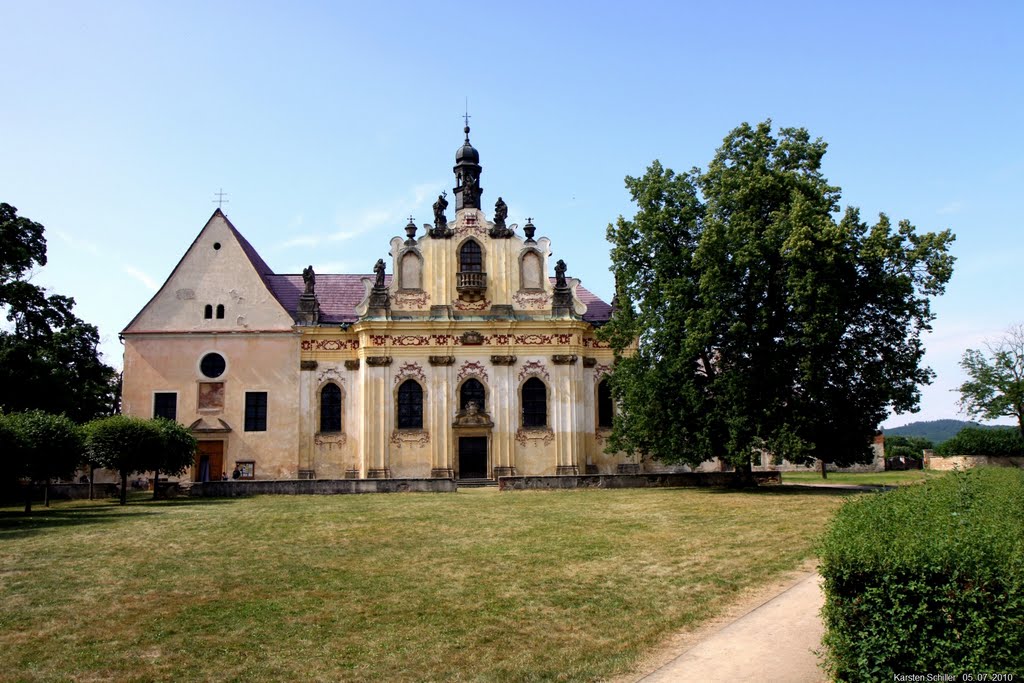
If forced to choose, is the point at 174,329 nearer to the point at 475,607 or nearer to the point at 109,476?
the point at 109,476

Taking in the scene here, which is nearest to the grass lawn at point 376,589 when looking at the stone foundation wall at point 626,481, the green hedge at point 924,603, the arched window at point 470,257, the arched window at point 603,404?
the green hedge at point 924,603

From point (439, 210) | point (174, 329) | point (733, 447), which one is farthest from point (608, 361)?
point (174, 329)

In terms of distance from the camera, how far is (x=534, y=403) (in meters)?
46.2

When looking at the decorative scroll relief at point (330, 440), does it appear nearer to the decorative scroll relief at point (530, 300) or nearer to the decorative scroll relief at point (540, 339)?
the decorative scroll relief at point (540, 339)

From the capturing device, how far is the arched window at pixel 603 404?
154 ft

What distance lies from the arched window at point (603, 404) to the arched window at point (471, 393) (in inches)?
254

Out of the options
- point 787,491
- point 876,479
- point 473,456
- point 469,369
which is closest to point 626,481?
point 787,491

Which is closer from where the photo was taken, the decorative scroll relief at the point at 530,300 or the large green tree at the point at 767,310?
the large green tree at the point at 767,310

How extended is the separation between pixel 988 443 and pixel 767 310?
2722 cm

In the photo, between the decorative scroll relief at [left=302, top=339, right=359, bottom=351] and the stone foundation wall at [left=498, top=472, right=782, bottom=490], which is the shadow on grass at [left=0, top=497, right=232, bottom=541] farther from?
the decorative scroll relief at [left=302, top=339, right=359, bottom=351]

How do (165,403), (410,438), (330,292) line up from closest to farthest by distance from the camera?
(410,438) → (165,403) → (330,292)

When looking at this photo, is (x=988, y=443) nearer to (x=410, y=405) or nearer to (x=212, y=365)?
(x=410, y=405)

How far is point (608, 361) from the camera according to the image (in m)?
47.2

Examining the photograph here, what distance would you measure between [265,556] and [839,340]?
2352 centimetres
